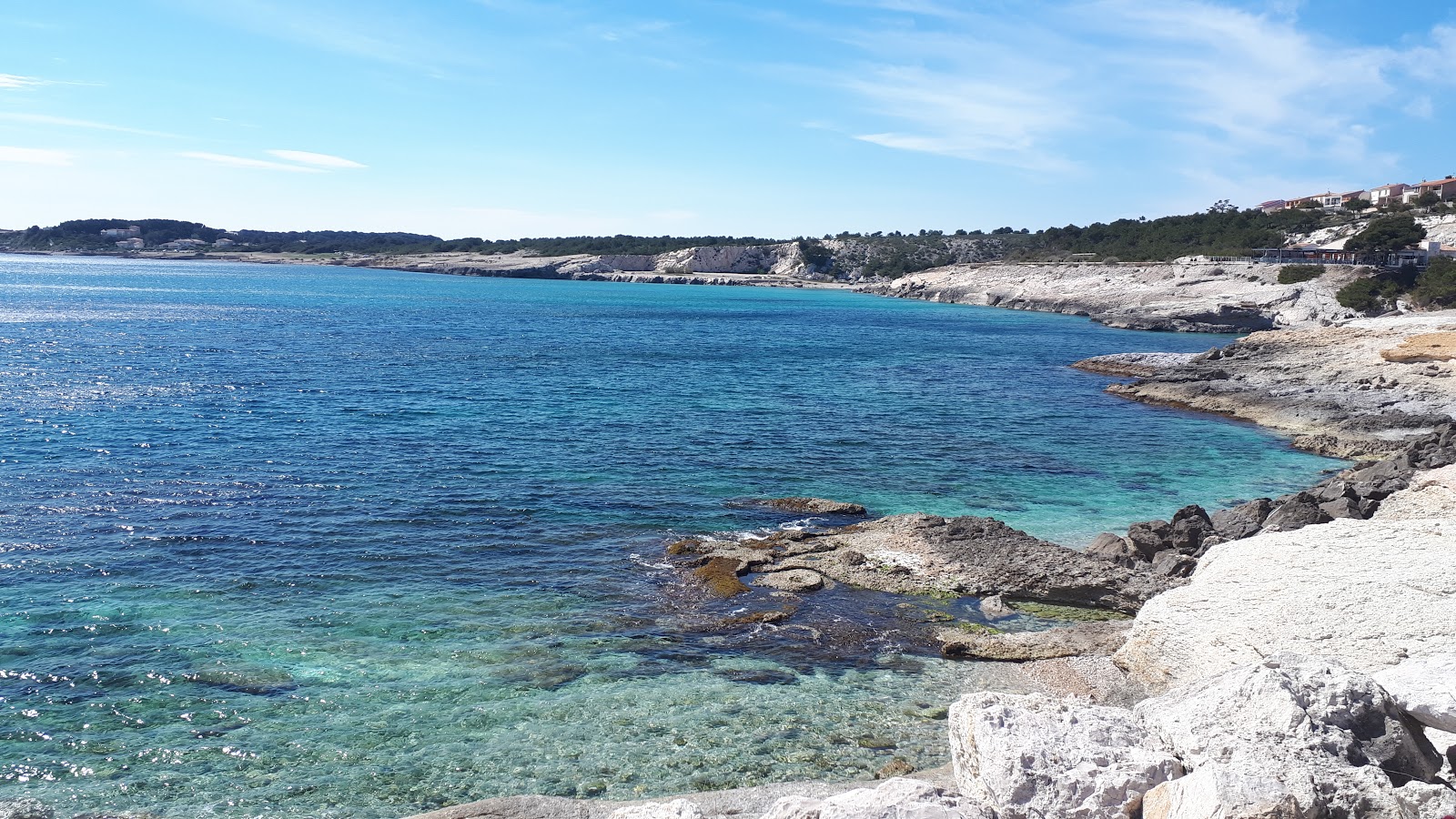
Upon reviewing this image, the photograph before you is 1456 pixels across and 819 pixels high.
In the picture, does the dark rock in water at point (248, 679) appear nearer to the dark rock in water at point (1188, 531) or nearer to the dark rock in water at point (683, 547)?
the dark rock in water at point (683, 547)

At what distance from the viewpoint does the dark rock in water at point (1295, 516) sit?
1798 cm

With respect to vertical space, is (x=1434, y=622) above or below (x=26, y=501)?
above

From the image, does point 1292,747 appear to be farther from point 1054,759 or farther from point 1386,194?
point 1386,194

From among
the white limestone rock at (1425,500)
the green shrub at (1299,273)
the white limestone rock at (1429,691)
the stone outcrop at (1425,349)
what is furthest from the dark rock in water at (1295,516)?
the green shrub at (1299,273)

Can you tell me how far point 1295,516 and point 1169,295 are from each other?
7748 cm

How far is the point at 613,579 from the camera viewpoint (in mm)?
18031

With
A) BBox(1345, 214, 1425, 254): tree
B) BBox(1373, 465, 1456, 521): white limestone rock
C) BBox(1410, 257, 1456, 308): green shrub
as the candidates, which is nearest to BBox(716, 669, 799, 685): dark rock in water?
BBox(1373, 465, 1456, 521): white limestone rock

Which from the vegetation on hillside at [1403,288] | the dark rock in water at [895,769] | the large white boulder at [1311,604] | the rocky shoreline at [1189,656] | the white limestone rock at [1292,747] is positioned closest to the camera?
the white limestone rock at [1292,747]

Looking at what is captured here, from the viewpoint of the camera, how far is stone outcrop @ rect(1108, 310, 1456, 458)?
108 feet

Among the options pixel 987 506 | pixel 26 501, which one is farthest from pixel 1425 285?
pixel 26 501

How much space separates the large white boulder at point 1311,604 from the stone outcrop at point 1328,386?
1966 cm

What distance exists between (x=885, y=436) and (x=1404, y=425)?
17.8 m

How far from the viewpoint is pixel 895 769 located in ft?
36.4

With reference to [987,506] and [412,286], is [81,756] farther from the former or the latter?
[412,286]
